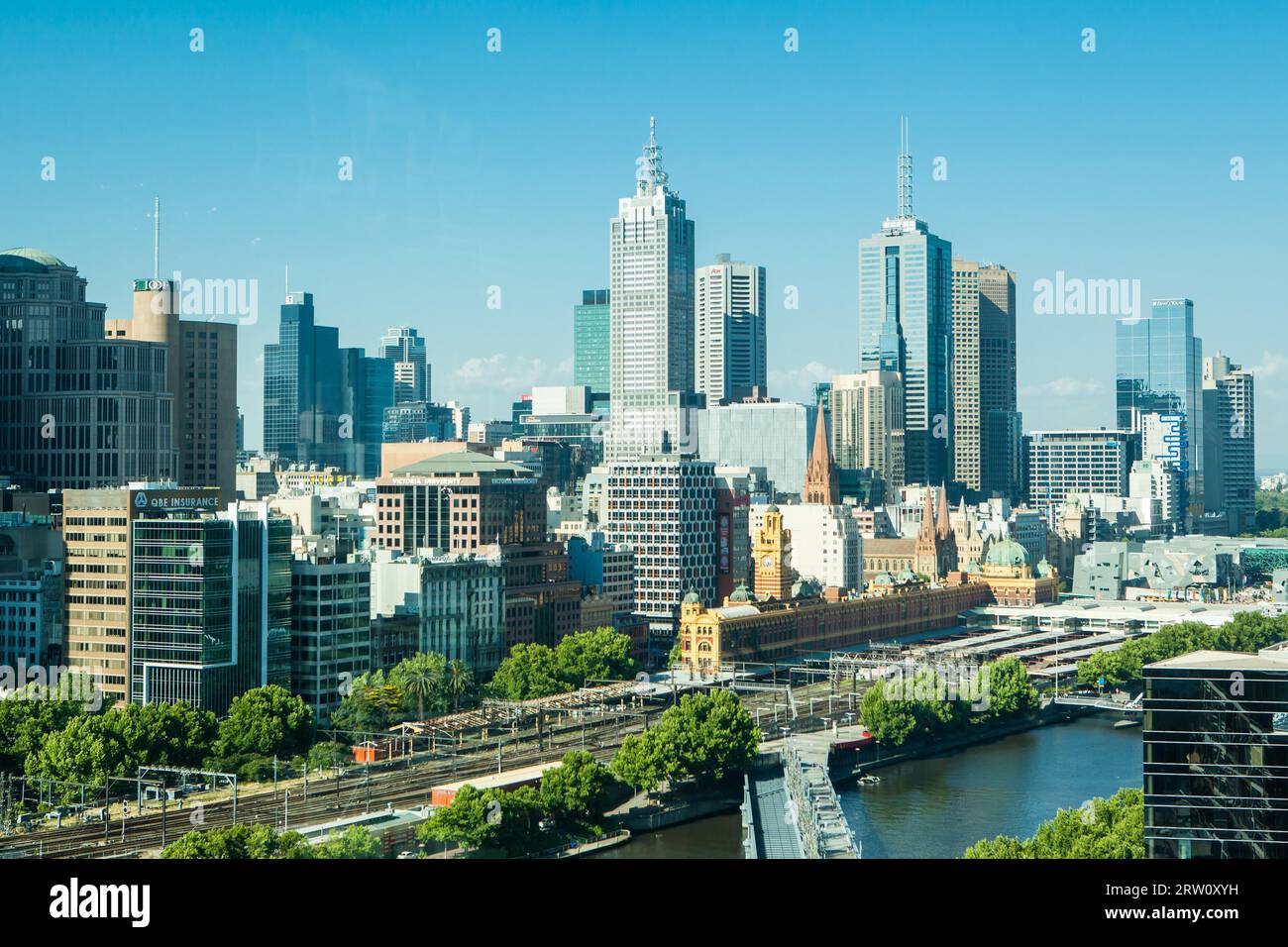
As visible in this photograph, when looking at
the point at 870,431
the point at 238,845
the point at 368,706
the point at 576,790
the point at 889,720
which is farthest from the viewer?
the point at 870,431

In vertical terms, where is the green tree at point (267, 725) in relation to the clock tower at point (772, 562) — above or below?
below

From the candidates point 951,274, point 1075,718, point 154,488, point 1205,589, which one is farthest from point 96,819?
point 951,274

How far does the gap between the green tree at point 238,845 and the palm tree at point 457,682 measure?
41.9ft

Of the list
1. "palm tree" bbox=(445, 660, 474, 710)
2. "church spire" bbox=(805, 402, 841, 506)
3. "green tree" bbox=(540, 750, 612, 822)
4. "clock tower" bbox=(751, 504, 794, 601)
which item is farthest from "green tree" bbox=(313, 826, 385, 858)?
"church spire" bbox=(805, 402, 841, 506)

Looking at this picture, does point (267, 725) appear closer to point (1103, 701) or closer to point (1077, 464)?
point (1103, 701)

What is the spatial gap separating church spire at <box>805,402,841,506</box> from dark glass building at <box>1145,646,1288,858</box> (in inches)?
1630

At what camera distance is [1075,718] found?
33.9 metres

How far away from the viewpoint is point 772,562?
4291 centimetres

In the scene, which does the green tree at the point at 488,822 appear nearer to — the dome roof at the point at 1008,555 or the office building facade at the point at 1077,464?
the dome roof at the point at 1008,555

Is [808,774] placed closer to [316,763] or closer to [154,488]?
[316,763]

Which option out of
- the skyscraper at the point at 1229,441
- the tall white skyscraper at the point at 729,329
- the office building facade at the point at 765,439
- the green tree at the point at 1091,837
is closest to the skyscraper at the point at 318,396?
the office building facade at the point at 765,439

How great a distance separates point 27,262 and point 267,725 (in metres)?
23.3

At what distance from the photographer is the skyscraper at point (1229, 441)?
76.6 metres

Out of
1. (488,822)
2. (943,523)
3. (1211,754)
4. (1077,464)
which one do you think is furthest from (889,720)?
(1077,464)
